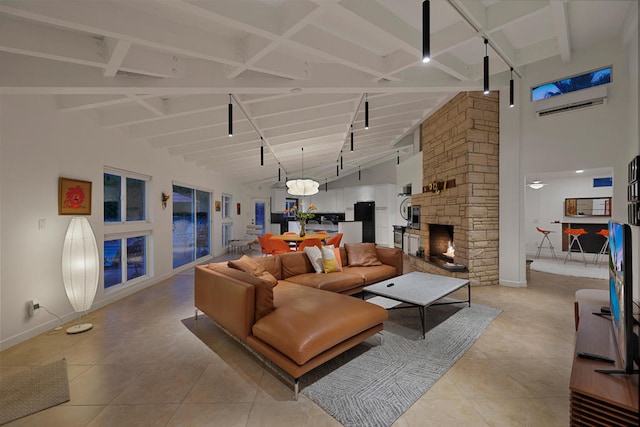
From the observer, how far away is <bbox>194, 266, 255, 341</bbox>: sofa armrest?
7.57ft

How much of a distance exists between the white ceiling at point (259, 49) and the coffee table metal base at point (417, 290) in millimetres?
2358

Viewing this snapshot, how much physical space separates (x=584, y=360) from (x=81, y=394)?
3148mm

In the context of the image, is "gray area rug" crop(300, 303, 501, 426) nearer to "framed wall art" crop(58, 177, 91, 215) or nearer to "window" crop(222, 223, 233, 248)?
"framed wall art" crop(58, 177, 91, 215)

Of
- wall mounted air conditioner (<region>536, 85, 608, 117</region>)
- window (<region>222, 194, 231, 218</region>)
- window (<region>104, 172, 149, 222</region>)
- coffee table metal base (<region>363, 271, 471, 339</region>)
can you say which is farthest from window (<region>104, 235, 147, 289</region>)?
wall mounted air conditioner (<region>536, 85, 608, 117</region>)

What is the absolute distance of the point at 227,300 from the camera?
2529mm

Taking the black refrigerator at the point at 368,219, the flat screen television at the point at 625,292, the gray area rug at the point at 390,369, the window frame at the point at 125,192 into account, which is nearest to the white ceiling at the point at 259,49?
the window frame at the point at 125,192

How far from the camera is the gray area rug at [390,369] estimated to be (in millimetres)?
1793

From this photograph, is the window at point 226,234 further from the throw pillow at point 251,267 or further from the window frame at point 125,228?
the throw pillow at point 251,267

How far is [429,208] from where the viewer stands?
19.0 feet

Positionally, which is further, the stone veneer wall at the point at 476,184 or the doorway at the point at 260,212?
the doorway at the point at 260,212

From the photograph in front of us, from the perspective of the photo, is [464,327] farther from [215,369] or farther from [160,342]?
[160,342]

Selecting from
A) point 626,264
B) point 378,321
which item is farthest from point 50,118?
point 626,264

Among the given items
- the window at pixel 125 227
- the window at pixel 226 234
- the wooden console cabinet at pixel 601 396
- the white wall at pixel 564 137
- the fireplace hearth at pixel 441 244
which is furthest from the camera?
the window at pixel 226 234

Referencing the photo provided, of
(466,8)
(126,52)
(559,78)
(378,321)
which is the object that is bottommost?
(378,321)
